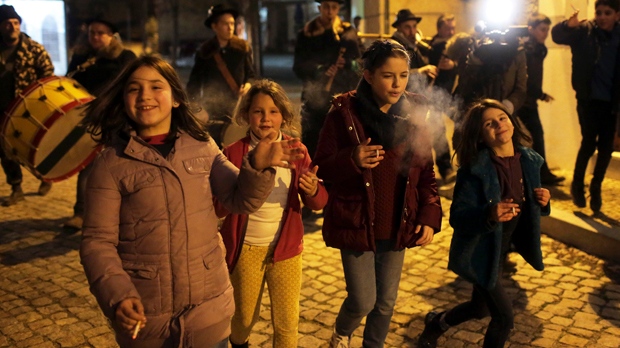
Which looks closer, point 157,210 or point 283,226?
point 157,210

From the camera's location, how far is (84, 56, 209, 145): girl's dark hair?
273 centimetres

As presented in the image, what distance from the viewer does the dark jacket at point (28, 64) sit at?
800 centimetres

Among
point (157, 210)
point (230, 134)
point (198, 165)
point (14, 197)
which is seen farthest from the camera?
point (14, 197)

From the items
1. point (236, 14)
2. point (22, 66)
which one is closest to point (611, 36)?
point (236, 14)

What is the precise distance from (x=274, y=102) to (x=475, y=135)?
1.06 meters

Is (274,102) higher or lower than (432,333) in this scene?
higher

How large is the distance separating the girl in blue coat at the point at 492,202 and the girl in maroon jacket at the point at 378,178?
20cm

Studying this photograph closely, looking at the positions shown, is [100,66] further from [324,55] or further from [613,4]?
[613,4]

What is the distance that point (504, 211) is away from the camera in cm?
347

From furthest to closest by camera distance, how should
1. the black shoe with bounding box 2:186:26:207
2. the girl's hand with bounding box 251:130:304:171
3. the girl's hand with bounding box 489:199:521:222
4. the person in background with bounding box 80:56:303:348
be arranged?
1. the black shoe with bounding box 2:186:26:207
2. the girl's hand with bounding box 489:199:521:222
3. the person in background with bounding box 80:56:303:348
4. the girl's hand with bounding box 251:130:304:171

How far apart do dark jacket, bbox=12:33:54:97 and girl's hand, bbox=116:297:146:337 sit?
245 inches

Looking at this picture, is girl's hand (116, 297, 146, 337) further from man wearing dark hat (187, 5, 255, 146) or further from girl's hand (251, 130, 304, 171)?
man wearing dark hat (187, 5, 255, 146)

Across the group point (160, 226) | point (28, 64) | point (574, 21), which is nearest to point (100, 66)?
point (28, 64)

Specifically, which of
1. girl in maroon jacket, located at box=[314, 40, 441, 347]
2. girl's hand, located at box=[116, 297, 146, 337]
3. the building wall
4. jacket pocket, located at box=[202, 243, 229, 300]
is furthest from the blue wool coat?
the building wall
